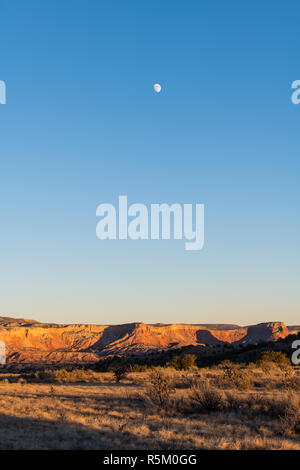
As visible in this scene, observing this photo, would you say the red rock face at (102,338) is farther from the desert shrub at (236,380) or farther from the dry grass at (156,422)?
the dry grass at (156,422)

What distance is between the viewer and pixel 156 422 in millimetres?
12602

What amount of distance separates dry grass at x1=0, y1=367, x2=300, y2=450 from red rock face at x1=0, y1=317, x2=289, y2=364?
69856mm

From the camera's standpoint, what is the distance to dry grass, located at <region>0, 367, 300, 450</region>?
9.76m

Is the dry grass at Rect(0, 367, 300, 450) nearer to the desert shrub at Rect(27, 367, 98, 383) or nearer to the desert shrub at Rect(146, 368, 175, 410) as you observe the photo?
the desert shrub at Rect(146, 368, 175, 410)

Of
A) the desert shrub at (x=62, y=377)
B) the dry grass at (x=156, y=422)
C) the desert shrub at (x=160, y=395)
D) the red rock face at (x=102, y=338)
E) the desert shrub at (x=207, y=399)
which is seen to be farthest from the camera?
the red rock face at (x=102, y=338)

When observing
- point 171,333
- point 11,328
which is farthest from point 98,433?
point 171,333

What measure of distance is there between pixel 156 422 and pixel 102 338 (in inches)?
4192

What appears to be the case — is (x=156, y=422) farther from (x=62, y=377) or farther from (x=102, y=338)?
(x=102, y=338)

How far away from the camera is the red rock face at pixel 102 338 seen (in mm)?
92938

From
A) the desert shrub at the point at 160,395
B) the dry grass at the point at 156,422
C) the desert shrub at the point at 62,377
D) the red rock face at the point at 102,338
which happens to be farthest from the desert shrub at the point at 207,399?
the red rock face at the point at 102,338

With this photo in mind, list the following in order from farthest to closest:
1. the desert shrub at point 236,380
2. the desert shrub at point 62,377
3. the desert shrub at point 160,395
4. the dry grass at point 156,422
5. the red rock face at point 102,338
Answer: the red rock face at point 102,338
the desert shrub at point 62,377
the desert shrub at point 236,380
the desert shrub at point 160,395
the dry grass at point 156,422

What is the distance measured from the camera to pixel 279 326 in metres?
123

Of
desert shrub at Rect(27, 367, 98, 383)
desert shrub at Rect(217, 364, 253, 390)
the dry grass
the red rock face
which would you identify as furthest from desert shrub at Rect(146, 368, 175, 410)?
the red rock face

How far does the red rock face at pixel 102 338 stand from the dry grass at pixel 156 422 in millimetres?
69856
